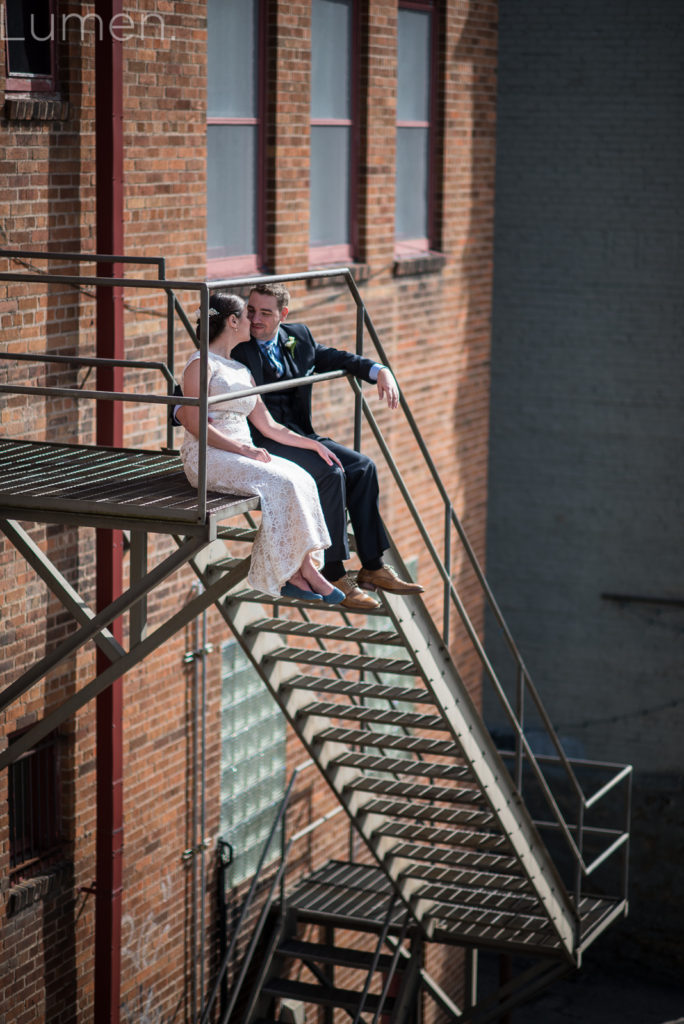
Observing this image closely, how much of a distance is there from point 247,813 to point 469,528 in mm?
4680

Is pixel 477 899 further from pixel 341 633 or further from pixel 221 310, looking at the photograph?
pixel 221 310

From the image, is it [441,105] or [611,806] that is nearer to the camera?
[441,105]

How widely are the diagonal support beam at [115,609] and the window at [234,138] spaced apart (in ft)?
13.3

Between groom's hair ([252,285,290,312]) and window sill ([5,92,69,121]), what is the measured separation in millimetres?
1851

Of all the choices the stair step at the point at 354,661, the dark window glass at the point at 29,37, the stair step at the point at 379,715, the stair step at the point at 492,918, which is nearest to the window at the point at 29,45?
the dark window glass at the point at 29,37

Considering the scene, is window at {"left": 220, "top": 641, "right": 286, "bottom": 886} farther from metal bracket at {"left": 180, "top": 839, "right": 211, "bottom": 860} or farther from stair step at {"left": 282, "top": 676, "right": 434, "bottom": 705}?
stair step at {"left": 282, "top": 676, "right": 434, "bottom": 705}

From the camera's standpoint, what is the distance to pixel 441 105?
13062 millimetres

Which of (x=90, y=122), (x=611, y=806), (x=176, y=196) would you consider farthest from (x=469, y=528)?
(x=90, y=122)

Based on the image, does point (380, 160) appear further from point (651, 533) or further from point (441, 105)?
point (651, 533)

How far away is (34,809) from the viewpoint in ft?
28.1

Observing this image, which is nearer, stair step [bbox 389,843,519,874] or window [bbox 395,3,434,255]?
stair step [bbox 389,843,519,874]

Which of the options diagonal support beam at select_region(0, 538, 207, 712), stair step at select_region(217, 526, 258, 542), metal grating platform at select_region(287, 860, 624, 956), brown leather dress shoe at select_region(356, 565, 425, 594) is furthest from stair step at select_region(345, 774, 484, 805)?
diagonal support beam at select_region(0, 538, 207, 712)

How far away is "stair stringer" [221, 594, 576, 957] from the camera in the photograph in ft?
26.3

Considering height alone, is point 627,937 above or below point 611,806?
below
